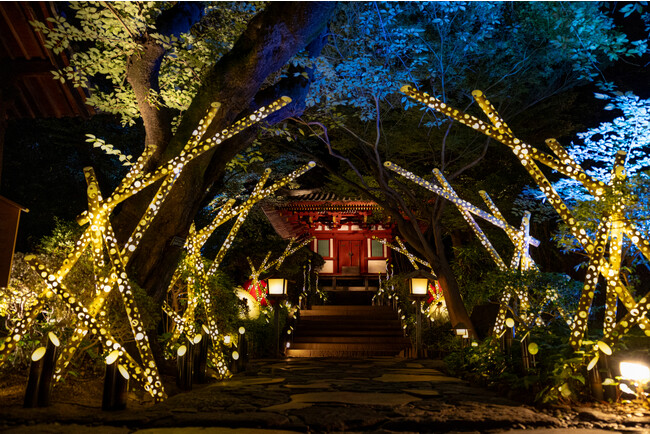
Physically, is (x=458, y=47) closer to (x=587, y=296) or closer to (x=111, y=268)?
(x=587, y=296)

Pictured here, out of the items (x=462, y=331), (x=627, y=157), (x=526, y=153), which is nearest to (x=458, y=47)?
(x=627, y=157)

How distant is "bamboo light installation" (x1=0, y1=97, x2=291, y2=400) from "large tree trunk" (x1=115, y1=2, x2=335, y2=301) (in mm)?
364

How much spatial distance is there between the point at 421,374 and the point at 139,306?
5.84 m

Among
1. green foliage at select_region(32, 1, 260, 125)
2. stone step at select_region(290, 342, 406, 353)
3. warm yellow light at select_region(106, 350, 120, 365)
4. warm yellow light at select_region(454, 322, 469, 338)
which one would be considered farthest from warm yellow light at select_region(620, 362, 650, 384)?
stone step at select_region(290, 342, 406, 353)

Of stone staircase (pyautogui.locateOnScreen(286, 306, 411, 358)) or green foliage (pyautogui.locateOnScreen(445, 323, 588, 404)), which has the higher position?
green foliage (pyautogui.locateOnScreen(445, 323, 588, 404))

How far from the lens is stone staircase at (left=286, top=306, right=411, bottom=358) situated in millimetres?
14242

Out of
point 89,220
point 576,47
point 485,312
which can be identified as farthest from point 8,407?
point 576,47

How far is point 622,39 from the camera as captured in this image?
8.77 meters

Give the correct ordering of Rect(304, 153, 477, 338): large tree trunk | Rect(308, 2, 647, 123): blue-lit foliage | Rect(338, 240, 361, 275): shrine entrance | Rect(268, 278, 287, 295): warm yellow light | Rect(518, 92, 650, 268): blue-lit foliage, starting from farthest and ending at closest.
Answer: Rect(338, 240, 361, 275): shrine entrance, Rect(268, 278, 287, 295): warm yellow light, Rect(304, 153, 477, 338): large tree trunk, Rect(308, 2, 647, 123): blue-lit foliage, Rect(518, 92, 650, 268): blue-lit foliage

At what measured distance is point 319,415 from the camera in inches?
190

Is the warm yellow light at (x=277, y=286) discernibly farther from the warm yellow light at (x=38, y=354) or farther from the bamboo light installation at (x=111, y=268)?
the warm yellow light at (x=38, y=354)

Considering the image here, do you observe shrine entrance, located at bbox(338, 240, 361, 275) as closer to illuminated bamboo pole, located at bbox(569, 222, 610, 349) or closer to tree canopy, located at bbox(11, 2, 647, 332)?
tree canopy, located at bbox(11, 2, 647, 332)

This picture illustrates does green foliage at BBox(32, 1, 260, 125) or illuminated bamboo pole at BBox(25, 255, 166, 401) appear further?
green foliage at BBox(32, 1, 260, 125)

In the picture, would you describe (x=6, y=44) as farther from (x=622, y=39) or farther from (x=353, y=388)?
(x=622, y=39)
